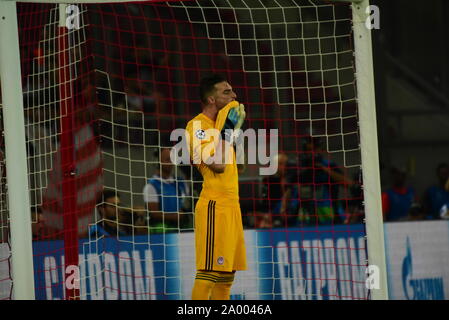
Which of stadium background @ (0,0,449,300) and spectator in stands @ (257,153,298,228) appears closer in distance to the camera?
spectator in stands @ (257,153,298,228)

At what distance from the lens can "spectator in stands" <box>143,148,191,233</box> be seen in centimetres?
881

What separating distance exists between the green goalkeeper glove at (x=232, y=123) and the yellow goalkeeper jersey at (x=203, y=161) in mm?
37

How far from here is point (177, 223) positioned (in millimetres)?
9008

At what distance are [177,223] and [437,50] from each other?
22.6 ft

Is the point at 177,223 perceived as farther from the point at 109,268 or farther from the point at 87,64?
the point at 87,64

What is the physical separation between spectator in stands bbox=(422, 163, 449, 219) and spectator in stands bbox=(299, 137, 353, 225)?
4.81 ft

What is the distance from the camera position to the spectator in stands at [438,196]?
10648 millimetres

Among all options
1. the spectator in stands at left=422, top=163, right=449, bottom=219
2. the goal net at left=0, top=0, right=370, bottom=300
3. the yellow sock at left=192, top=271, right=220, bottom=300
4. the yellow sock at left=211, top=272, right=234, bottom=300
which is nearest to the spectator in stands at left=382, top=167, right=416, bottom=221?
the spectator in stands at left=422, top=163, right=449, bottom=219

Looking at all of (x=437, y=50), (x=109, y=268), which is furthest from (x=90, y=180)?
(x=437, y=50)

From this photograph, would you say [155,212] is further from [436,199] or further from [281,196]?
[436,199]

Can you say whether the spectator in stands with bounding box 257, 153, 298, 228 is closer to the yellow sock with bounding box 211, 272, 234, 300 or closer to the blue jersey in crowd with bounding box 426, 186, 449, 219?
the blue jersey in crowd with bounding box 426, 186, 449, 219

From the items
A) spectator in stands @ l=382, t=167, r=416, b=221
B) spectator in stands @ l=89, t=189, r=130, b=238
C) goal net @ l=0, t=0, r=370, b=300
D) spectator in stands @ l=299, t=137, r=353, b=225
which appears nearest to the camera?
goal net @ l=0, t=0, r=370, b=300

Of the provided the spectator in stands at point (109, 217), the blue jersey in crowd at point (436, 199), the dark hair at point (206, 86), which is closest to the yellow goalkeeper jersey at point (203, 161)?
the dark hair at point (206, 86)

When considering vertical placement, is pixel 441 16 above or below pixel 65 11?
above
